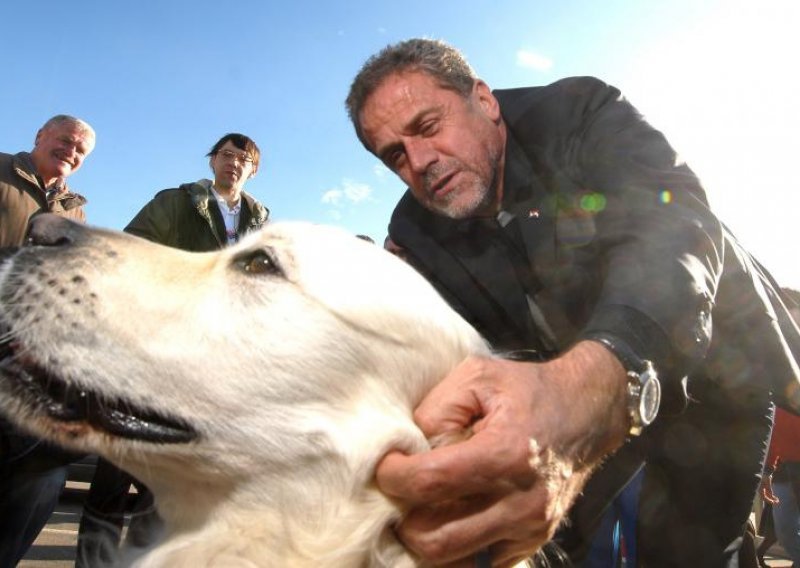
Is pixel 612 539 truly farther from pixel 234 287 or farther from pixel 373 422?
pixel 234 287

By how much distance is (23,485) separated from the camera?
9.66ft

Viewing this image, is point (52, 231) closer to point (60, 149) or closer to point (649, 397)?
point (649, 397)

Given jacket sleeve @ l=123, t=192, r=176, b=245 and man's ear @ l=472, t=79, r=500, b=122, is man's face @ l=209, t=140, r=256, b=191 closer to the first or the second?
jacket sleeve @ l=123, t=192, r=176, b=245

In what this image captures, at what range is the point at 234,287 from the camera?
1.90 metres

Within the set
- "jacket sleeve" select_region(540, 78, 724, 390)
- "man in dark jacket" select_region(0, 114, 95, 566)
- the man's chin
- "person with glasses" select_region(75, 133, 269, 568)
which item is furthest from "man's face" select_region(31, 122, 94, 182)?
"jacket sleeve" select_region(540, 78, 724, 390)

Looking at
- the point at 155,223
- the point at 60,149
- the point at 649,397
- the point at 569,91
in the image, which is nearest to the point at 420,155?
the point at 569,91

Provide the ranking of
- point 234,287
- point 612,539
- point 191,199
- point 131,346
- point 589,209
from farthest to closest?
point 191,199 < point 612,539 < point 589,209 < point 234,287 < point 131,346

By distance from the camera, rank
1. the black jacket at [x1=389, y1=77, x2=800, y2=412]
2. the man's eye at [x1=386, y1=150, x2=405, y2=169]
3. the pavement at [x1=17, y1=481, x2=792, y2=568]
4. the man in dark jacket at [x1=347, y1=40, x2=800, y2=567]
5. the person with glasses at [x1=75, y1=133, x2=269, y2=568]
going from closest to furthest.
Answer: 1. the man in dark jacket at [x1=347, y1=40, x2=800, y2=567]
2. the black jacket at [x1=389, y1=77, x2=800, y2=412]
3. the person with glasses at [x1=75, y1=133, x2=269, y2=568]
4. the man's eye at [x1=386, y1=150, x2=405, y2=169]
5. the pavement at [x1=17, y1=481, x2=792, y2=568]

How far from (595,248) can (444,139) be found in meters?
0.90

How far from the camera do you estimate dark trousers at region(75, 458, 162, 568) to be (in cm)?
222

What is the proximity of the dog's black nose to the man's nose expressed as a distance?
4.90 ft

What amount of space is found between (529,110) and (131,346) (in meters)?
1.98

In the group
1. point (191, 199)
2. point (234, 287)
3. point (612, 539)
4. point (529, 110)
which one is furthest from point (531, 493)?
point (191, 199)

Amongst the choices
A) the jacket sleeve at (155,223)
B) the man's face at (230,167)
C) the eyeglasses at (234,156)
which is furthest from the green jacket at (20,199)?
the eyeglasses at (234,156)
